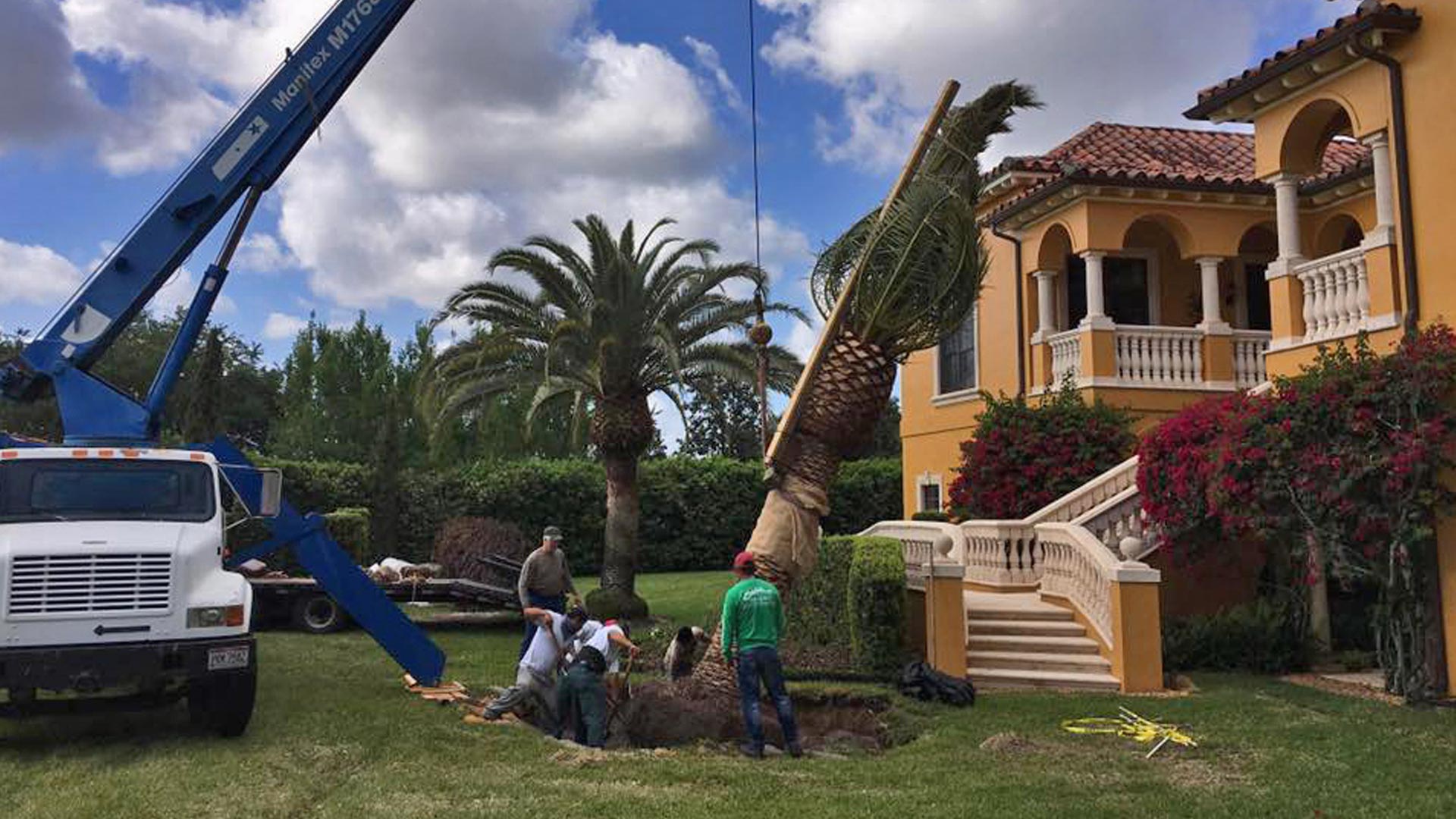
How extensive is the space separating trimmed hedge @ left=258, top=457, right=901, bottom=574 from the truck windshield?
1544cm

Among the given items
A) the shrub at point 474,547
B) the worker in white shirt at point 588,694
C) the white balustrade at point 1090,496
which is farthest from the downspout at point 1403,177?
the shrub at point 474,547

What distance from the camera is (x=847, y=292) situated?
10.3m

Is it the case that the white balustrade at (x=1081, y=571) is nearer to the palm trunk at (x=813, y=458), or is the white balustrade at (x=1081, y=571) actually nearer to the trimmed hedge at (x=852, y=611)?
the trimmed hedge at (x=852, y=611)

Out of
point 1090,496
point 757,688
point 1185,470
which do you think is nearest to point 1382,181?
point 1185,470

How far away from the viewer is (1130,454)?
1562 cm

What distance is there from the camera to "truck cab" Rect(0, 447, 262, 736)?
7980mm

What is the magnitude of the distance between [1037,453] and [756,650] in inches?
336

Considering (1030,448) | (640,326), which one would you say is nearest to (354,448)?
(640,326)

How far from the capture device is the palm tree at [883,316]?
1030cm

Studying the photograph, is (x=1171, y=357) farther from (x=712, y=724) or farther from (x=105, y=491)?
(x=105, y=491)

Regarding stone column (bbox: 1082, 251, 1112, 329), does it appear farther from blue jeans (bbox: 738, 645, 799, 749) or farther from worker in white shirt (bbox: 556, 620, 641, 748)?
worker in white shirt (bbox: 556, 620, 641, 748)

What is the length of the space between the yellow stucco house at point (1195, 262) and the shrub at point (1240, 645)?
1.15 metres

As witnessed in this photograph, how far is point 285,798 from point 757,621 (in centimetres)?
357

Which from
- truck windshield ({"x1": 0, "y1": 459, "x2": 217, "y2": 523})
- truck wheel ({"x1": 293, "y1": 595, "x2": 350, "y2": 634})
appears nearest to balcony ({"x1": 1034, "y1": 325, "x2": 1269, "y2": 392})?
truck wheel ({"x1": 293, "y1": 595, "x2": 350, "y2": 634})
